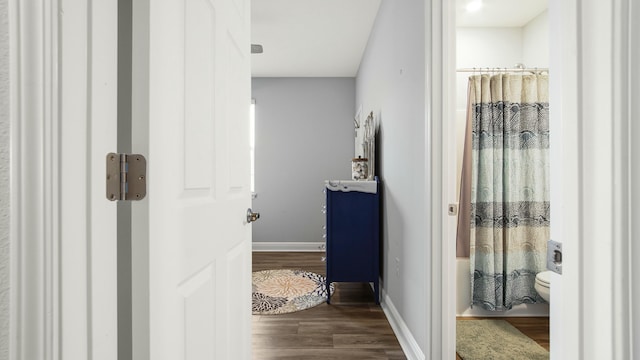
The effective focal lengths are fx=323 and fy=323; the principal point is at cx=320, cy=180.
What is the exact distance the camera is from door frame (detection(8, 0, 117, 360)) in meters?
0.42

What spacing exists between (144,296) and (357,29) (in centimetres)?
342

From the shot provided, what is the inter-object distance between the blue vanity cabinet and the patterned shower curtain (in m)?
0.78

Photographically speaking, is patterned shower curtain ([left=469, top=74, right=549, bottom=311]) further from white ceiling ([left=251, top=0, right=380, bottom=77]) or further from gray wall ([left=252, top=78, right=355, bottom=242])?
gray wall ([left=252, top=78, right=355, bottom=242])

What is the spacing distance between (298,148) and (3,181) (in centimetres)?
456

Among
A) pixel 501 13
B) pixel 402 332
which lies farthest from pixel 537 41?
pixel 402 332

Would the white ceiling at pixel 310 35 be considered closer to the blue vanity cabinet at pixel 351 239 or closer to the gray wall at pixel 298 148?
the gray wall at pixel 298 148

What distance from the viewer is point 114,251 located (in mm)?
575

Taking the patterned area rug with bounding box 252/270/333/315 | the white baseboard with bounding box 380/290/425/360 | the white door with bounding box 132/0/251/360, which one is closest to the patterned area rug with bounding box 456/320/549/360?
the white baseboard with bounding box 380/290/425/360

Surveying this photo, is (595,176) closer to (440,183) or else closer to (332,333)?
(440,183)

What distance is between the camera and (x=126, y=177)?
598 millimetres

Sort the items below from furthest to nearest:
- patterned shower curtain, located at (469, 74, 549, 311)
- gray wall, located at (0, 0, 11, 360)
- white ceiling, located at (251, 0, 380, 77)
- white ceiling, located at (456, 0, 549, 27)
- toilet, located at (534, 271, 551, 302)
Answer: white ceiling, located at (251, 0, 380, 77), white ceiling, located at (456, 0, 549, 27), patterned shower curtain, located at (469, 74, 549, 311), toilet, located at (534, 271, 551, 302), gray wall, located at (0, 0, 11, 360)

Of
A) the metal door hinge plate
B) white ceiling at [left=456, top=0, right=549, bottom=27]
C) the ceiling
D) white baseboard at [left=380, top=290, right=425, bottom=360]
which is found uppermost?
the ceiling

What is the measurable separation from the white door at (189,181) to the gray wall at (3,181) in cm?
21
